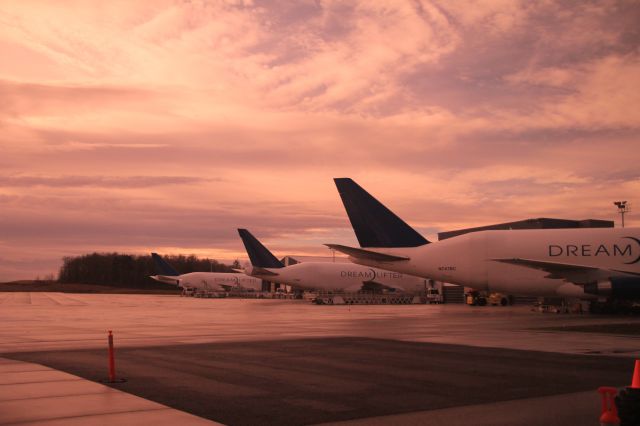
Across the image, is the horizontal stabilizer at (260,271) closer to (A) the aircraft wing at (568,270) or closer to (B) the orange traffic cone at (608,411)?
(A) the aircraft wing at (568,270)

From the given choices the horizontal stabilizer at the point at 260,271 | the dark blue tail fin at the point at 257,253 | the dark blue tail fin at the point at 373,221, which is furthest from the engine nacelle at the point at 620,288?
the dark blue tail fin at the point at 257,253

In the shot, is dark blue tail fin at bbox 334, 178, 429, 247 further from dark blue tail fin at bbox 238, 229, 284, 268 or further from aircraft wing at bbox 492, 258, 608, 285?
dark blue tail fin at bbox 238, 229, 284, 268

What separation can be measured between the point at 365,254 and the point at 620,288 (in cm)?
1455

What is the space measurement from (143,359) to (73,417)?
Result: 7227mm

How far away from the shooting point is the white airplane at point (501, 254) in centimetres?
3797

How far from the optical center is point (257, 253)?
265ft

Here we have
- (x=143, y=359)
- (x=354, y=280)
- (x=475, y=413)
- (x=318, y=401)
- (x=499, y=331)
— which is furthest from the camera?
(x=354, y=280)

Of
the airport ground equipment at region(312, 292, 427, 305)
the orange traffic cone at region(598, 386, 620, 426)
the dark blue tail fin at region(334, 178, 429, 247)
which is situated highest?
the dark blue tail fin at region(334, 178, 429, 247)

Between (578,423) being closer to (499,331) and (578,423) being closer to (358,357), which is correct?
(358,357)

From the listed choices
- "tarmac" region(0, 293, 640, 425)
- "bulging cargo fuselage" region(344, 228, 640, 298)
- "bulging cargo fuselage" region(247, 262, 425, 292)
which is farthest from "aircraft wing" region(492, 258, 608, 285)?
"bulging cargo fuselage" region(247, 262, 425, 292)

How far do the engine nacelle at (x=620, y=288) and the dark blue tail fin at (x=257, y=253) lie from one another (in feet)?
163

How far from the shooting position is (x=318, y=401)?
34.0 ft

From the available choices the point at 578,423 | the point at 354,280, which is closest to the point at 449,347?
the point at 578,423

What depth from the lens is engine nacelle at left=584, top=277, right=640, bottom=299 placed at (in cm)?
3459
